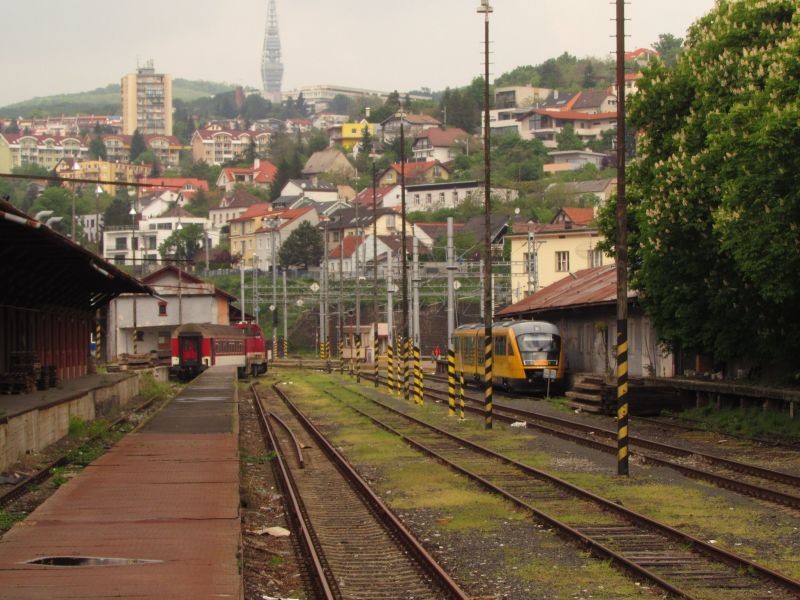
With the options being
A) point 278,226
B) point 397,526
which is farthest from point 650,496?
point 278,226

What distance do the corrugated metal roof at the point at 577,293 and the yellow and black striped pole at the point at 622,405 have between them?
51.1 feet

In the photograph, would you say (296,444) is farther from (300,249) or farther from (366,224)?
(366,224)

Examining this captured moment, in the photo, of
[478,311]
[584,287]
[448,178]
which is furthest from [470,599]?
[448,178]

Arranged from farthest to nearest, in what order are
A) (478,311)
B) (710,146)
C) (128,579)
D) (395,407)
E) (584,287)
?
(478,311)
(584,287)
(395,407)
(710,146)
(128,579)

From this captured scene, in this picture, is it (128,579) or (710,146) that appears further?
(710,146)

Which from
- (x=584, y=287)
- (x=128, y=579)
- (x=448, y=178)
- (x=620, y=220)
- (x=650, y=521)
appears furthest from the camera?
(x=448, y=178)

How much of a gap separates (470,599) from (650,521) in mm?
4259

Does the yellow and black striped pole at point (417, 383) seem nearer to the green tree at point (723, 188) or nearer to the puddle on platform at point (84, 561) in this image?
the green tree at point (723, 188)

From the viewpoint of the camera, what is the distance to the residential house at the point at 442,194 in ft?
449

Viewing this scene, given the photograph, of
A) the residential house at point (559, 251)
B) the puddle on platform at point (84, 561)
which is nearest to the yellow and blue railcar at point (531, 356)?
the puddle on platform at point (84, 561)

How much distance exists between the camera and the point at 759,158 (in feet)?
74.8

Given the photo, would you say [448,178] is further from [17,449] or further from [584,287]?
[17,449]

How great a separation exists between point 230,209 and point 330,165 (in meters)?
23.8

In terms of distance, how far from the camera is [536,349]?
135ft
